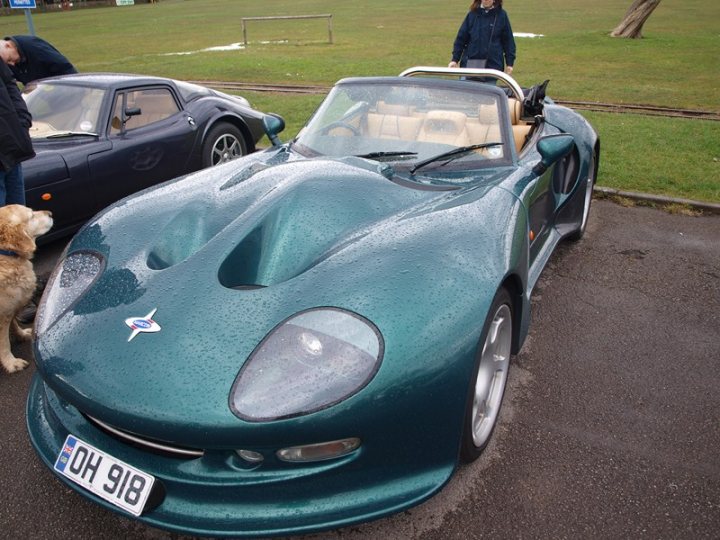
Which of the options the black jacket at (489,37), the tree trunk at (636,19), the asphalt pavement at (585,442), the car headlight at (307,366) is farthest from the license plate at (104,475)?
the tree trunk at (636,19)

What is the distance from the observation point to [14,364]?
2.84m

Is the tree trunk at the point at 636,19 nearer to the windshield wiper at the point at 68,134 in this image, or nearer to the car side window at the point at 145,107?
the car side window at the point at 145,107

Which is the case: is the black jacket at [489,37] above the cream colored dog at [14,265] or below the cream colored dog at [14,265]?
above


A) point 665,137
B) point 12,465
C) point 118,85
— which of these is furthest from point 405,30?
point 12,465

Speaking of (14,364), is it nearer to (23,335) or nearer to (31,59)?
(23,335)

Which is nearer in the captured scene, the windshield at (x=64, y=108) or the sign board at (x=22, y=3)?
the windshield at (x=64, y=108)

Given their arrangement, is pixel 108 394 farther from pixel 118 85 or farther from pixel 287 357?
pixel 118 85

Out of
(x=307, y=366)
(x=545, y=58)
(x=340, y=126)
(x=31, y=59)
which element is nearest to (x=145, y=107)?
(x=31, y=59)

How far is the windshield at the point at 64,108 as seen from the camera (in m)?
4.45

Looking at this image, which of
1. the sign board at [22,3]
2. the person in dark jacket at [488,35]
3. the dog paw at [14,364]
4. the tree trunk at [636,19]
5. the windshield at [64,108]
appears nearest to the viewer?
the dog paw at [14,364]

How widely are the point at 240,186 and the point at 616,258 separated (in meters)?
2.82

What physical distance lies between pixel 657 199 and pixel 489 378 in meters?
3.71

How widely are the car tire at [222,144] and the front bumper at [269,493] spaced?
4.06m

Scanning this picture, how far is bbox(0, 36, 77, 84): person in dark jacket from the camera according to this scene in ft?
17.1
